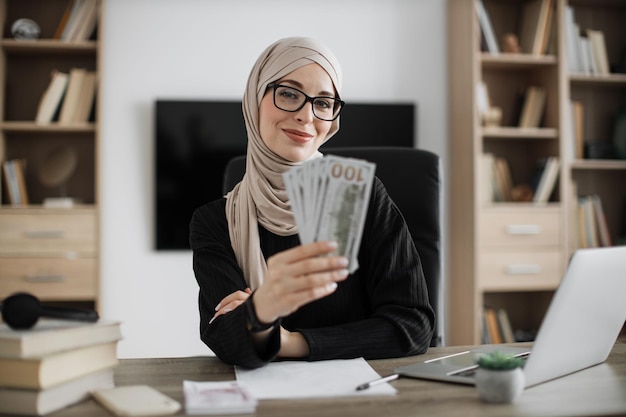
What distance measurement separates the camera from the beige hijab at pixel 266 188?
4.88 feet

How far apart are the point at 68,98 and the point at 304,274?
9.38ft

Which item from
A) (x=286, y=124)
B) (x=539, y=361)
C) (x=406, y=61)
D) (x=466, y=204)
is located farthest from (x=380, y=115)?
(x=539, y=361)

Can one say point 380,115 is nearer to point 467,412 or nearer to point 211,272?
point 211,272

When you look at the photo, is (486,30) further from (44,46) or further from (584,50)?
(44,46)

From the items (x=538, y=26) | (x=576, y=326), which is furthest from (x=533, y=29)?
(x=576, y=326)

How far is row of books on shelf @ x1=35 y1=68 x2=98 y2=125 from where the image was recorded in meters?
3.48

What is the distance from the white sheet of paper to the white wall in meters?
2.57

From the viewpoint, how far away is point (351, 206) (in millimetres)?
985

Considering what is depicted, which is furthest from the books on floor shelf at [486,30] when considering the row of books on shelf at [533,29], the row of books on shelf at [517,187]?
the row of books on shelf at [517,187]

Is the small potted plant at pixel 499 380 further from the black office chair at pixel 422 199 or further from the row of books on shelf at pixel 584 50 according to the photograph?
the row of books on shelf at pixel 584 50

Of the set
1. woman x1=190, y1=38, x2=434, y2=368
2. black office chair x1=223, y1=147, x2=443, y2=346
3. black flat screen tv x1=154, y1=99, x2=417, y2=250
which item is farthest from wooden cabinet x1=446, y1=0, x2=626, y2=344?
woman x1=190, y1=38, x2=434, y2=368

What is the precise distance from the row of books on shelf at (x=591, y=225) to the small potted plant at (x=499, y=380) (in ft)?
10.0

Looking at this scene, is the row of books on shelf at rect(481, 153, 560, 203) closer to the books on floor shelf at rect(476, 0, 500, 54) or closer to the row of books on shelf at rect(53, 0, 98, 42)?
the books on floor shelf at rect(476, 0, 500, 54)

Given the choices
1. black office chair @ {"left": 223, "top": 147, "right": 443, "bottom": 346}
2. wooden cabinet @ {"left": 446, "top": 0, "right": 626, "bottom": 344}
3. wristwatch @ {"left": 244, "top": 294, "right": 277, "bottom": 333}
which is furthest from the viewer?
wooden cabinet @ {"left": 446, "top": 0, "right": 626, "bottom": 344}
